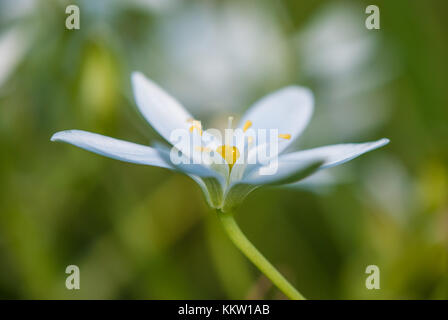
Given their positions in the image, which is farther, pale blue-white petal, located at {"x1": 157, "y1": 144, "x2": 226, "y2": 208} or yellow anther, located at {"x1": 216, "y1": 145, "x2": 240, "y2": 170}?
yellow anther, located at {"x1": 216, "y1": 145, "x2": 240, "y2": 170}

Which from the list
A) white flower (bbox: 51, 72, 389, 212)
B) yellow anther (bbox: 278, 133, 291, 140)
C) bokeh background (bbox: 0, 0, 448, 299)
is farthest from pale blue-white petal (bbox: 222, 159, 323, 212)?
bokeh background (bbox: 0, 0, 448, 299)

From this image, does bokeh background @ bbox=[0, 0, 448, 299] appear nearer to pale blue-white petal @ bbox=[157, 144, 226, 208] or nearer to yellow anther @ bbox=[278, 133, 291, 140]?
yellow anther @ bbox=[278, 133, 291, 140]

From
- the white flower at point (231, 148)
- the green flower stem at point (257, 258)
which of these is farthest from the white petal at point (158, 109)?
the green flower stem at point (257, 258)

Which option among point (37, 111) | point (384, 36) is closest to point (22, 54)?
point (37, 111)

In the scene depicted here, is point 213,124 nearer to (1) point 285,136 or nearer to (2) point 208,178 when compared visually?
(1) point 285,136

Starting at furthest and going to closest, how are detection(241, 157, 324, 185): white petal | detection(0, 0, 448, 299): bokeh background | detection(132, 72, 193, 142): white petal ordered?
1. detection(0, 0, 448, 299): bokeh background
2. detection(132, 72, 193, 142): white petal
3. detection(241, 157, 324, 185): white petal

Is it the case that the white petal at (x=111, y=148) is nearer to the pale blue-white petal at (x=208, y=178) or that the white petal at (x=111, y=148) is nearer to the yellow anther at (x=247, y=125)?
the pale blue-white petal at (x=208, y=178)

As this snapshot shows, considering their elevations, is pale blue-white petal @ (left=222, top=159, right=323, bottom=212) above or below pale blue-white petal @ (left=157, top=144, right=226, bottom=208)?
below
